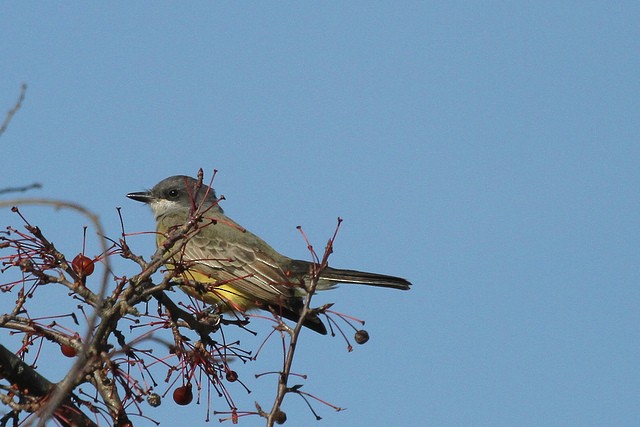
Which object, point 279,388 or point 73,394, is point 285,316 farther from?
point 279,388

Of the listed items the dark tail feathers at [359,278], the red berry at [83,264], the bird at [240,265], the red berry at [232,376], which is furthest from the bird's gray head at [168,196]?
the red berry at [83,264]

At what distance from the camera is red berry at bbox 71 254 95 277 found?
17.7 feet

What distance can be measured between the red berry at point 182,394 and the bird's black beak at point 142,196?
22.5 ft

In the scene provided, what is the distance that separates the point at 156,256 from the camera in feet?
15.9

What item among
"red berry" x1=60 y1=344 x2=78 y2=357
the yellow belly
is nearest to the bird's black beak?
the yellow belly

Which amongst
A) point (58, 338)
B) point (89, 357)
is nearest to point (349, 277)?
point (58, 338)

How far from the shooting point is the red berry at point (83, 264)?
5.39 meters

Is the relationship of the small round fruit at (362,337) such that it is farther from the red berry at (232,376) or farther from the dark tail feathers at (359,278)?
the dark tail feathers at (359,278)

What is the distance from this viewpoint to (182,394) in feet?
19.9

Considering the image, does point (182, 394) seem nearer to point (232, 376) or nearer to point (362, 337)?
point (232, 376)

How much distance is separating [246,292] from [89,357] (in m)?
5.02

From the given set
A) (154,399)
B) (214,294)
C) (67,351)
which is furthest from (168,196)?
(154,399)

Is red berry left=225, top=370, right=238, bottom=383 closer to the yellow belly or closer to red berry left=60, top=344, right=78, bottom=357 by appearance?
the yellow belly

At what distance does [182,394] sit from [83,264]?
1.22m
